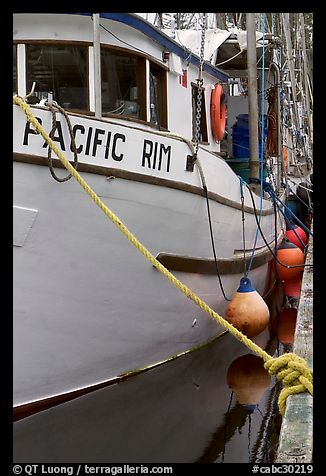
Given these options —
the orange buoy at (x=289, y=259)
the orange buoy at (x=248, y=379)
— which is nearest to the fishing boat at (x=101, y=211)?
the orange buoy at (x=248, y=379)

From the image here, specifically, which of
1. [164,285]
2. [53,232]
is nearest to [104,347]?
[164,285]

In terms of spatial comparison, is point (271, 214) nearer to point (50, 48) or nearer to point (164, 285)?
point (164, 285)

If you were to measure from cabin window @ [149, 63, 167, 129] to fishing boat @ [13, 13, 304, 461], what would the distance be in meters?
0.02

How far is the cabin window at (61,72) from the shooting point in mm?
5684

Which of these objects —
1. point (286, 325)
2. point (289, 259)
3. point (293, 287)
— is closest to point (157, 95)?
point (286, 325)

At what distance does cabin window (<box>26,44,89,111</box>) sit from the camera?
18.6ft

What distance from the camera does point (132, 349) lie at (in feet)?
18.2

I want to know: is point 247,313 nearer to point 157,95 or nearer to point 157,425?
point 157,425

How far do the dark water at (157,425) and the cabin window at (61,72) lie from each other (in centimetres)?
275

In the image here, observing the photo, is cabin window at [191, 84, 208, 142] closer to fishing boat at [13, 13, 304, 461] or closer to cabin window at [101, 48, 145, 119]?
fishing boat at [13, 13, 304, 461]

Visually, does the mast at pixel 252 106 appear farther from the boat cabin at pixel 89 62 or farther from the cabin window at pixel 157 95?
the boat cabin at pixel 89 62

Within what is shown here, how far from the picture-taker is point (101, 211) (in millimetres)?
5008

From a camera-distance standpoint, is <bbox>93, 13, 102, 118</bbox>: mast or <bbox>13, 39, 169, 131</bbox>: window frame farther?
<bbox>13, 39, 169, 131</bbox>: window frame

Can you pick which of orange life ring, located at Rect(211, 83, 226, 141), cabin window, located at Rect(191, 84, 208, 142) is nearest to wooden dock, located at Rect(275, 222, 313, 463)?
cabin window, located at Rect(191, 84, 208, 142)
